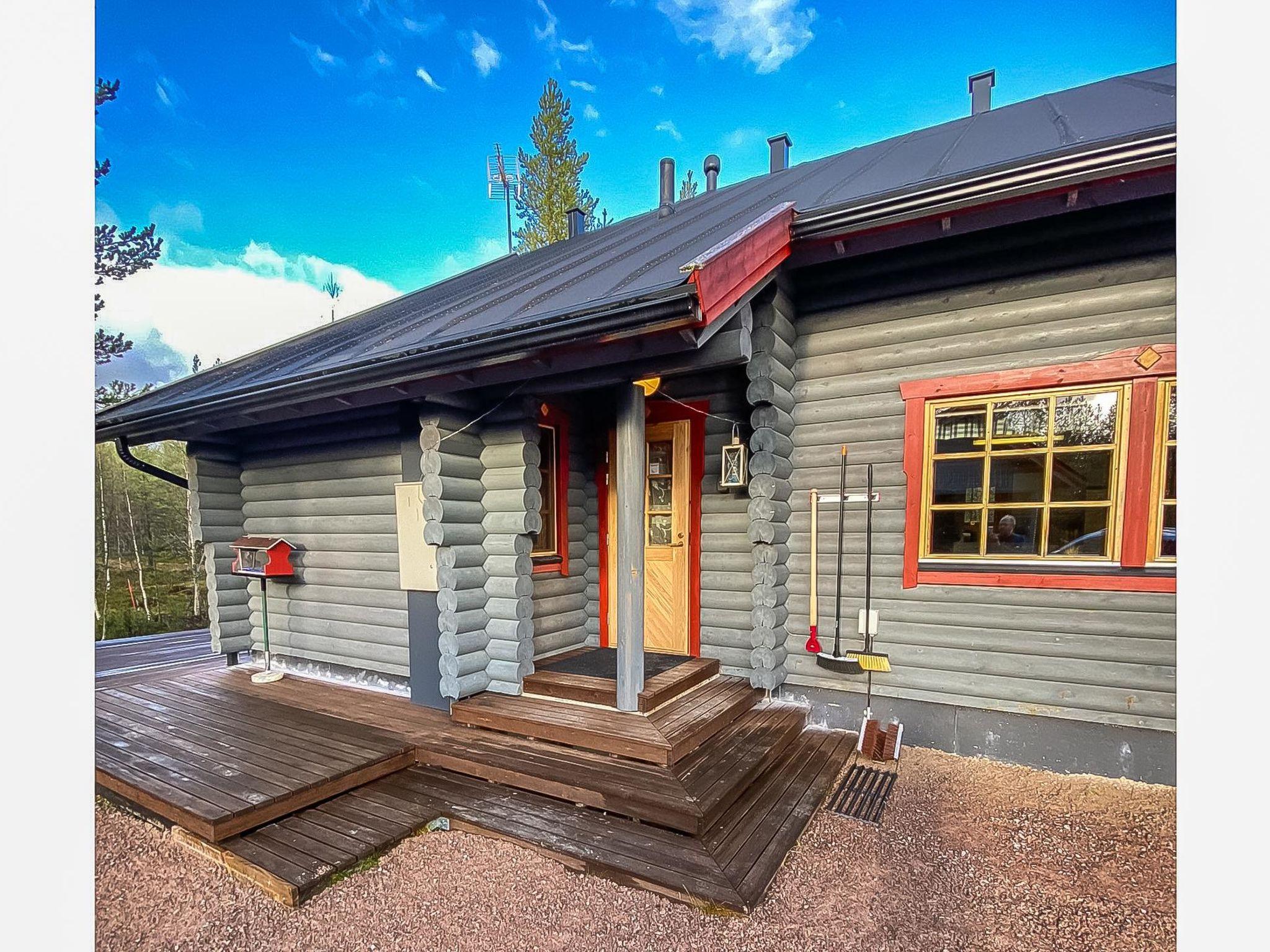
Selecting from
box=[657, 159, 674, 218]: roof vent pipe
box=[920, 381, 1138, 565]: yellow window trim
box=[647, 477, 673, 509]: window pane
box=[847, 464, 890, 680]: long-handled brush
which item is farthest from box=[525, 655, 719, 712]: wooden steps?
box=[657, 159, 674, 218]: roof vent pipe

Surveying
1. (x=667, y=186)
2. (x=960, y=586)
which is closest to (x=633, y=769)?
(x=960, y=586)

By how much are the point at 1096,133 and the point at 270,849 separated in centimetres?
594

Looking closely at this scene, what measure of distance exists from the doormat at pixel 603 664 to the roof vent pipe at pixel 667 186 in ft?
17.1

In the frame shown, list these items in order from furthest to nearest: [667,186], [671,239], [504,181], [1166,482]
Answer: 1. [504,181]
2. [667,186]
3. [671,239]
4. [1166,482]

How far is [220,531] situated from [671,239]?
5.39 m

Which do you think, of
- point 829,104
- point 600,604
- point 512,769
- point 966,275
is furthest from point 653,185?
point 512,769

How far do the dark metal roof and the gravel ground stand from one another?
8.82ft

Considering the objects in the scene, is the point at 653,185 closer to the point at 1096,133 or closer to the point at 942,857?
the point at 1096,133

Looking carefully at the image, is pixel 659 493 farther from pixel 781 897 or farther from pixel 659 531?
pixel 781 897

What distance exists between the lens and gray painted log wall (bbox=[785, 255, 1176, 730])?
297cm

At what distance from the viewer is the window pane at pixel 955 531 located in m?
3.34

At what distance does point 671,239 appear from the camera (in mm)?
4137

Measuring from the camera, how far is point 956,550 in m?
3.39

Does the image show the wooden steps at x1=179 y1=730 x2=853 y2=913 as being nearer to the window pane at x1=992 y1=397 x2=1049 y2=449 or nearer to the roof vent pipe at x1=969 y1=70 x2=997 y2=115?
the window pane at x1=992 y1=397 x2=1049 y2=449
